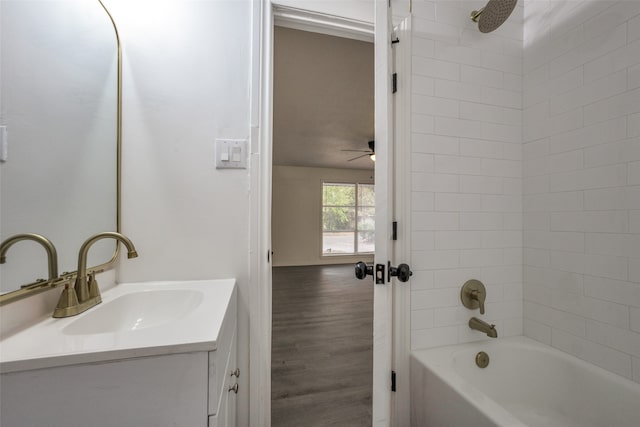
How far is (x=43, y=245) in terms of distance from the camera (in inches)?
27.1

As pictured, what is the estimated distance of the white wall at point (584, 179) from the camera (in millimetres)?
1031

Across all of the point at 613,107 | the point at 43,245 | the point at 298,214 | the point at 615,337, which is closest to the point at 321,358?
the point at 615,337

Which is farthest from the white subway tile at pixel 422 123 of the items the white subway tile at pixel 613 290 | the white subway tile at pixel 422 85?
the white subway tile at pixel 613 290

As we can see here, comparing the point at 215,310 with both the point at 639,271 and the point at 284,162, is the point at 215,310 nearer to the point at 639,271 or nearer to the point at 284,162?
the point at 639,271

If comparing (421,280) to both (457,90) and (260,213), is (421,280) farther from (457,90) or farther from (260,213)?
(457,90)

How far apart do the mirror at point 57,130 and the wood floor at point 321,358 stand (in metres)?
1.41

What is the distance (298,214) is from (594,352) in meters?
5.92

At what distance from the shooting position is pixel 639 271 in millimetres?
1000

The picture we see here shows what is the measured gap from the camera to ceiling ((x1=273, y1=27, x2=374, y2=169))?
2.06 m

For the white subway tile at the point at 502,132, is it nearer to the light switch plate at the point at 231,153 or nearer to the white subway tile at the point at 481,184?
the white subway tile at the point at 481,184

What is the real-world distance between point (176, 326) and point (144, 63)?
1170 millimetres

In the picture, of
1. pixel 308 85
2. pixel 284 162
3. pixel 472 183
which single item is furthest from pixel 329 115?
pixel 284 162

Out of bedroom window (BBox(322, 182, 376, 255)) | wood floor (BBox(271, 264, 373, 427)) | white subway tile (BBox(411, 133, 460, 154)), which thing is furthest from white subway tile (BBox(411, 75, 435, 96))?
bedroom window (BBox(322, 182, 376, 255))

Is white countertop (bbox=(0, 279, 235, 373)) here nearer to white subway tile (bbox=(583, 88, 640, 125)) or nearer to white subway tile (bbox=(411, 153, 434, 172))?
white subway tile (bbox=(411, 153, 434, 172))
